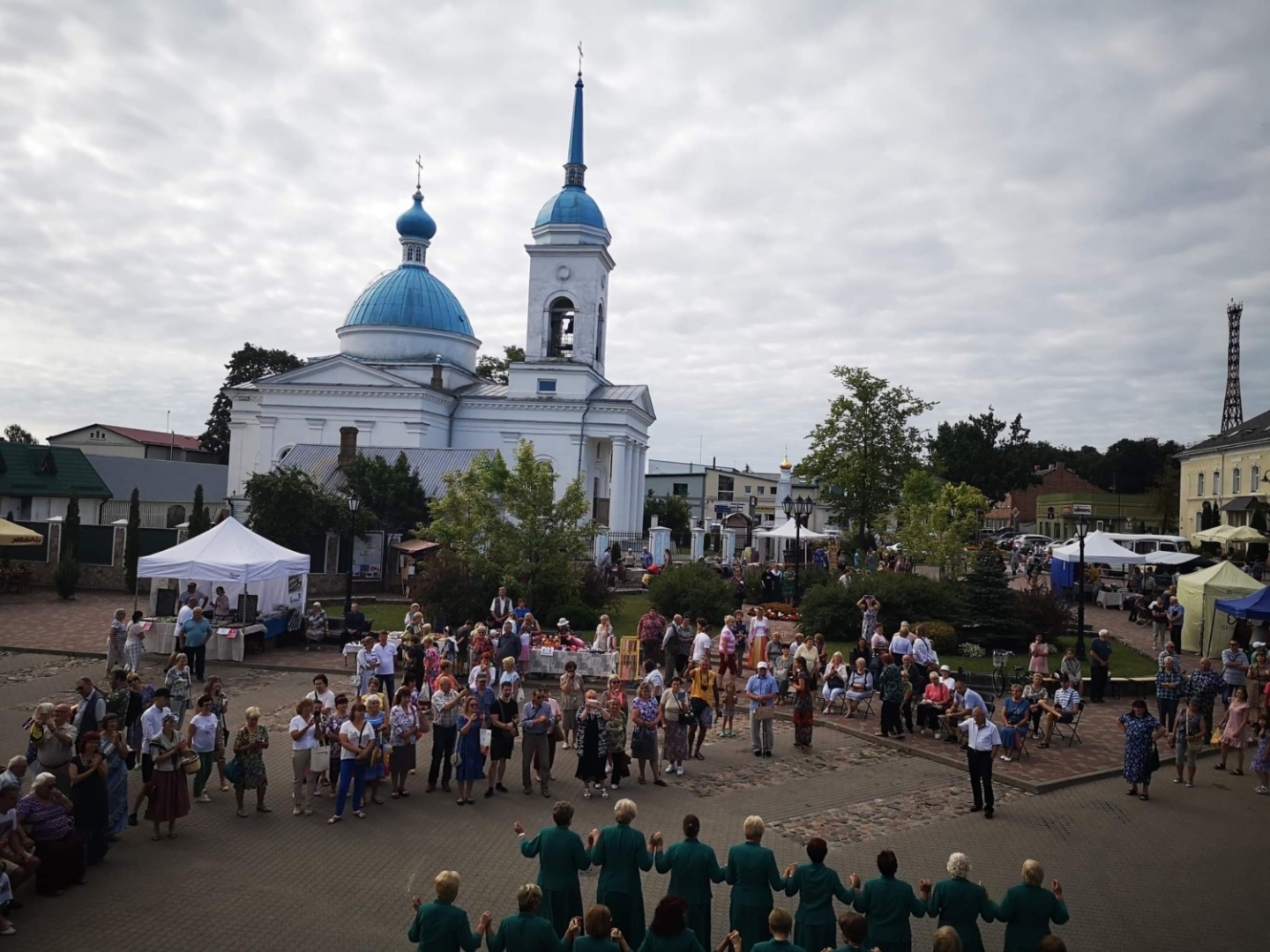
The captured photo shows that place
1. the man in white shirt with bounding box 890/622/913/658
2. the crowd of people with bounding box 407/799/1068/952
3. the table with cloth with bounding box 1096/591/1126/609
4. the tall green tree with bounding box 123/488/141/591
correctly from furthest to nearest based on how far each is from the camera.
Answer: the table with cloth with bounding box 1096/591/1126/609 < the tall green tree with bounding box 123/488/141/591 < the man in white shirt with bounding box 890/622/913/658 < the crowd of people with bounding box 407/799/1068/952

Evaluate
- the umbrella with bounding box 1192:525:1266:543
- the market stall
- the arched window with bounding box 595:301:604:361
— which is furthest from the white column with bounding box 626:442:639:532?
the market stall

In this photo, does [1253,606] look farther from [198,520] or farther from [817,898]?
[198,520]

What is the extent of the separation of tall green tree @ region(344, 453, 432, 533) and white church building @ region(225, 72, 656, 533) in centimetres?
1222

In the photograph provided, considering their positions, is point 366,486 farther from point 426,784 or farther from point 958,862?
point 958,862

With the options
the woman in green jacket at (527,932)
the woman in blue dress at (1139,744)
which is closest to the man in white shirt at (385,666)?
the woman in green jacket at (527,932)

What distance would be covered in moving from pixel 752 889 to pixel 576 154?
5015 cm

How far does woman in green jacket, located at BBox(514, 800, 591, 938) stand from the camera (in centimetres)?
699

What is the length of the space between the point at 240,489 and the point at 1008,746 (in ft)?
168

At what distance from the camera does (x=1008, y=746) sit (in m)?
13.8

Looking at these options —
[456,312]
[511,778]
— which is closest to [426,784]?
[511,778]

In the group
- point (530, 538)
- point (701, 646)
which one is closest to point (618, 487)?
point (530, 538)

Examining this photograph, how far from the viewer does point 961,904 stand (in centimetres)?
647

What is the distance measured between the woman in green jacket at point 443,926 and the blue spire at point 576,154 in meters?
49.8

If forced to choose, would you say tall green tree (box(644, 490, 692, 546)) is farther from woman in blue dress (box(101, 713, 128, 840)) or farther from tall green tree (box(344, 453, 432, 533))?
woman in blue dress (box(101, 713, 128, 840))
